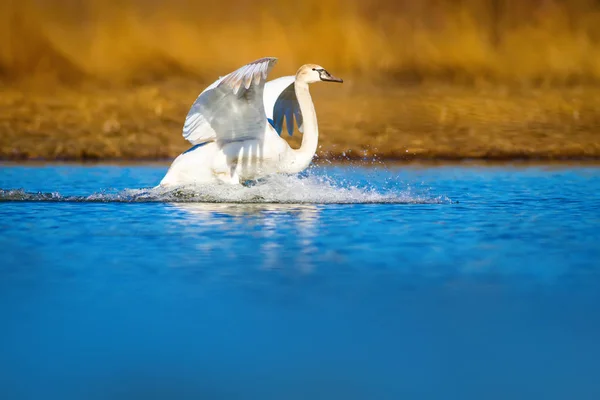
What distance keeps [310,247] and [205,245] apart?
2.56ft

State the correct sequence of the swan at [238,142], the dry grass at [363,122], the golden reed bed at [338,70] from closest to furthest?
the swan at [238,142], the dry grass at [363,122], the golden reed bed at [338,70]

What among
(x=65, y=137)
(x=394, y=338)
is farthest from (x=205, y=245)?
(x=65, y=137)

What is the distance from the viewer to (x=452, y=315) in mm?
5879

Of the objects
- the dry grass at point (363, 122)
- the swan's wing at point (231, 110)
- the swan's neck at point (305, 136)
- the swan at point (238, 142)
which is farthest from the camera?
the dry grass at point (363, 122)

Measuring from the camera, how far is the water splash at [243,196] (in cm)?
1120

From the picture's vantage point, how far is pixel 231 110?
10.9m

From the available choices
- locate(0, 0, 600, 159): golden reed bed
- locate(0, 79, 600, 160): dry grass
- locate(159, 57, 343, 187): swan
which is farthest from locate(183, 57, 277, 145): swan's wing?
locate(0, 0, 600, 159): golden reed bed

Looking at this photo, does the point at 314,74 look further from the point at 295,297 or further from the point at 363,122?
the point at 363,122

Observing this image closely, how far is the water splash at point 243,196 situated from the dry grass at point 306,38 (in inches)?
539

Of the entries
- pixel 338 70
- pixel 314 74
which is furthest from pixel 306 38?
pixel 314 74

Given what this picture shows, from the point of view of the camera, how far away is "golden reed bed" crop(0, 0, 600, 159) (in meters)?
20.8

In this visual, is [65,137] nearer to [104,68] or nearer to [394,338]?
[104,68]

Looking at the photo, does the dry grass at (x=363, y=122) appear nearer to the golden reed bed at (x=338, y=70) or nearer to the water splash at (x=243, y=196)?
the golden reed bed at (x=338, y=70)

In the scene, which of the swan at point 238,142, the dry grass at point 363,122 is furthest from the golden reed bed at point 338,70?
the swan at point 238,142
